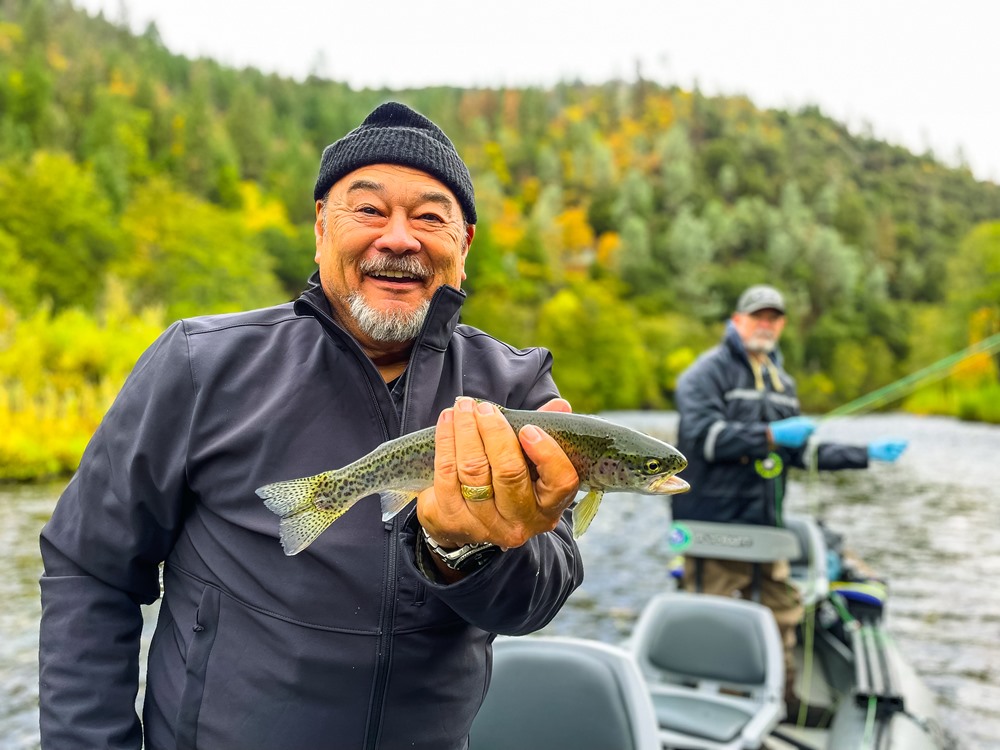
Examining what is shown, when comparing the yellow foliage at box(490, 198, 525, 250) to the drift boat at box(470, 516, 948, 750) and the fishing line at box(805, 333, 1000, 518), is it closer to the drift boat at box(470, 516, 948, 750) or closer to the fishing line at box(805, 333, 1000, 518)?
the fishing line at box(805, 333, 1000, 518)

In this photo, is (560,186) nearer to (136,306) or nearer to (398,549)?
(136,306)

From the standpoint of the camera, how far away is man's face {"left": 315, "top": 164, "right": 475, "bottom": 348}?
2.23 m

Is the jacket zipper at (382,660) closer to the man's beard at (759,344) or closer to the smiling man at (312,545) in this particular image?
the smiling man at (312,545)

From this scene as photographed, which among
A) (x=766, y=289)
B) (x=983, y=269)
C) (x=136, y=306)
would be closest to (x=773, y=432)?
(x=766, y=289)

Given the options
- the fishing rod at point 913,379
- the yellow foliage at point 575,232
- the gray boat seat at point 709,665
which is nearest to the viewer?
the gray boat seat at point 709,665

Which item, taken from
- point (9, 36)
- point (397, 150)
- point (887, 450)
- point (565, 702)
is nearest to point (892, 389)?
point (887, 450)

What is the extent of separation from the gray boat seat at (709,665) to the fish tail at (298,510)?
3512 mm

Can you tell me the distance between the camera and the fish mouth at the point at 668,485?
2176 mm

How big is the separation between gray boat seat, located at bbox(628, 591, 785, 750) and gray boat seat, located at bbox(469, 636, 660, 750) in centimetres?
159

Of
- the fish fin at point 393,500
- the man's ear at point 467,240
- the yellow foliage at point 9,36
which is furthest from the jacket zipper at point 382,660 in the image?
the yellow foliage at point 9,36

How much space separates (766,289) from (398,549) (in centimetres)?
537

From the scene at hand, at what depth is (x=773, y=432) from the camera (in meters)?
6.10

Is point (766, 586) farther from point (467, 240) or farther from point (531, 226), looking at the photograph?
point (531, 226)

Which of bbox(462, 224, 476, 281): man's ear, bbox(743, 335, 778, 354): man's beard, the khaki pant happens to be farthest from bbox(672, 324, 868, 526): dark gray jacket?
bbox(462, 224, 476, 281): man's ear
